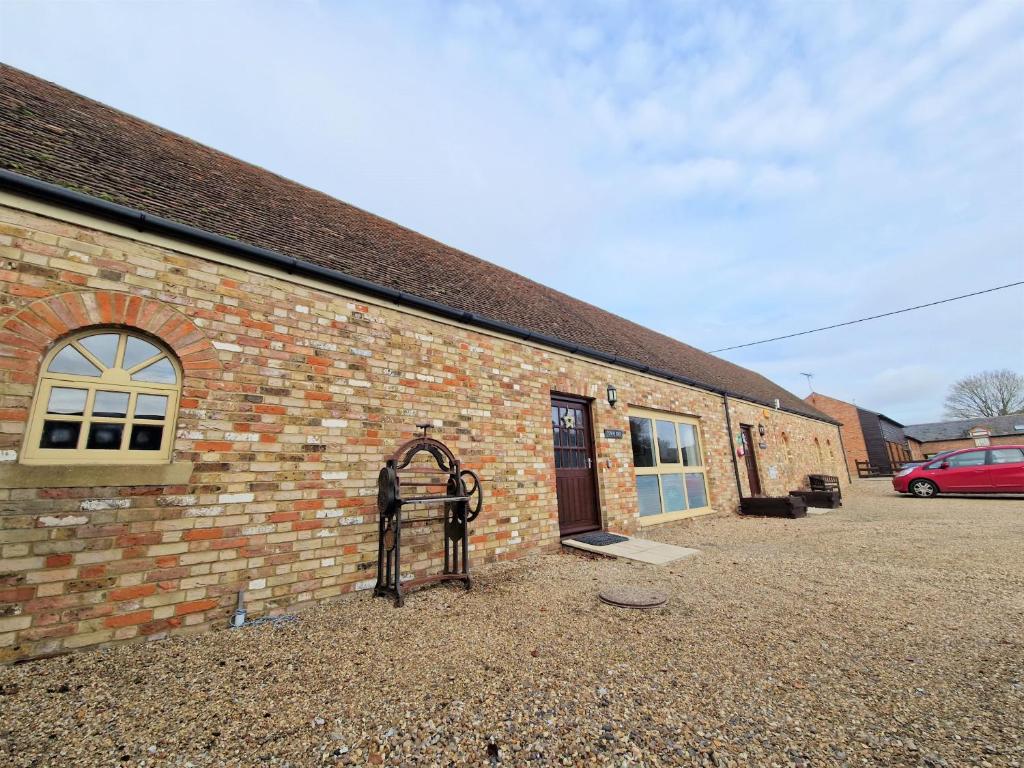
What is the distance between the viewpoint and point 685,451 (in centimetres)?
937

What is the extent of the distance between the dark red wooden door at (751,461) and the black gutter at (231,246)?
8638mm

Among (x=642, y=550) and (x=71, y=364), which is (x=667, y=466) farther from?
(x=71, y=364)

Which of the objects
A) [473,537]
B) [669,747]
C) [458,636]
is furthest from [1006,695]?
[473,537]

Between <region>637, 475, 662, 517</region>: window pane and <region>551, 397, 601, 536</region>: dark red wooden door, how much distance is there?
1.46 m

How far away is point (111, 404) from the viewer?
10.5 ft

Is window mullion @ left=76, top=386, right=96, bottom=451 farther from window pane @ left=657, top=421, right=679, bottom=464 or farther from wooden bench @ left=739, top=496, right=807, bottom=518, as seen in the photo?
wooden bench @ left=739, top=496, right=807, bottom=518

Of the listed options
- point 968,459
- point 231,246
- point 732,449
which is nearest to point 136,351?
point 231,246

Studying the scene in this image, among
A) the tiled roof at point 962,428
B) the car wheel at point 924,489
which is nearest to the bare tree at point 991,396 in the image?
the tiled roof at point 962,428

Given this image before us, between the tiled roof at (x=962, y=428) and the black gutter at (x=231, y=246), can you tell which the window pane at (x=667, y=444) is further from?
the tiled roof at (x=962, y=428)

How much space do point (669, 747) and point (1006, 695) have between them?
6.44 ft

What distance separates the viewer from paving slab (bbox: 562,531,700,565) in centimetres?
532

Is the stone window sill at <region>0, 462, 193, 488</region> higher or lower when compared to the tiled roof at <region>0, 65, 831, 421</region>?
lower

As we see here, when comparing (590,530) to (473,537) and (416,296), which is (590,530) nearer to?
(473,537)

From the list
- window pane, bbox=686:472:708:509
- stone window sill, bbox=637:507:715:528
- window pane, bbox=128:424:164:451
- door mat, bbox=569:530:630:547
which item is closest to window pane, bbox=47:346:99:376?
window pane, bbox=128:424:164:451
